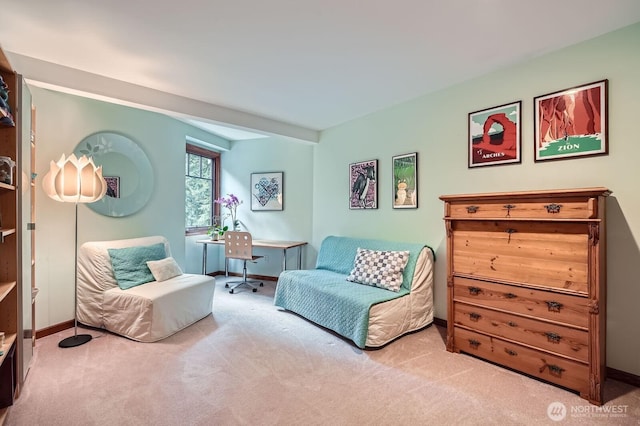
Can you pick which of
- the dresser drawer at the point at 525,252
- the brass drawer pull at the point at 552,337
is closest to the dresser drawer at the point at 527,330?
the brass drawer pull at the point at 552,337

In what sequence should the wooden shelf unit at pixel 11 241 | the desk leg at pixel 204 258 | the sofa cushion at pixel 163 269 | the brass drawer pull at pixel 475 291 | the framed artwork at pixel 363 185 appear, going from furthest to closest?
the desk leg at pixel 204 258 < the framed artwork at pixel 363 185 < the sofa cushion at pixel 163 269 < the brass drawer pull at pixel 475 291 < the wooden shelf unit at pixel 11 241

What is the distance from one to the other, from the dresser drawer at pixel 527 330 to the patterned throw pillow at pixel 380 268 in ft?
2.03

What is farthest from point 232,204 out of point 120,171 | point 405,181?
point 405,181

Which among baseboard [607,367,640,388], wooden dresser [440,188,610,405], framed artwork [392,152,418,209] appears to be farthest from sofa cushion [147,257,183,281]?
baseboard [607,367,640,388]

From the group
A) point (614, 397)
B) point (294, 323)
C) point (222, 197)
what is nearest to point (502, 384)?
point (614, 397)

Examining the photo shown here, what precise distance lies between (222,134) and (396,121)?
306 centimetres

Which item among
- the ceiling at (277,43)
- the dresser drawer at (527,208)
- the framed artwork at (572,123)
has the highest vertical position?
the ceiling at (277,43)

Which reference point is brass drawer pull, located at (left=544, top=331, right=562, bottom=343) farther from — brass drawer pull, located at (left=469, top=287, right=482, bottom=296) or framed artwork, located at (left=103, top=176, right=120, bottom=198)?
framed artwork, located at (left=103, top=176, right=120, bottom=198)

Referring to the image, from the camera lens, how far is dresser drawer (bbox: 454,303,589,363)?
6.06 feet

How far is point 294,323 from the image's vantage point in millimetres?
3090

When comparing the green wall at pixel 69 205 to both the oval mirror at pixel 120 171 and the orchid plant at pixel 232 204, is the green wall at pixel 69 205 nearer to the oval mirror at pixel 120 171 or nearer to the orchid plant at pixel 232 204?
the oval mirror at pixel 120 171

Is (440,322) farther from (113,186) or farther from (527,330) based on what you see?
(113,186)

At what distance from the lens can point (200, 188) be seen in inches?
206

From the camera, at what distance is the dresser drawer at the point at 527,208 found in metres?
1.82
